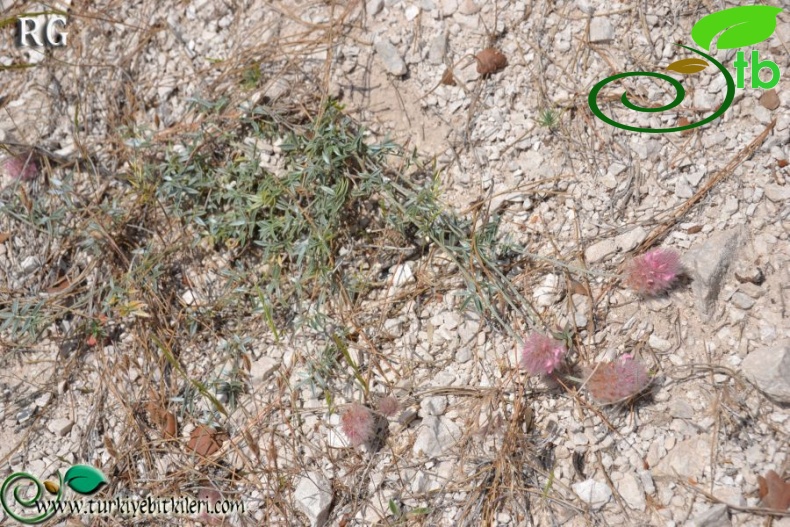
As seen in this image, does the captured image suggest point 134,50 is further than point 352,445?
Yes

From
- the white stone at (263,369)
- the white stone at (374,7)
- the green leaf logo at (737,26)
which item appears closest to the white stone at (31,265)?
the white stone at (263,369)

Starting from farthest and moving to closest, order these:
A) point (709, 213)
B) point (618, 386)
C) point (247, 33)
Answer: point (247, 33) → point (709, 213) → point (618, 386)

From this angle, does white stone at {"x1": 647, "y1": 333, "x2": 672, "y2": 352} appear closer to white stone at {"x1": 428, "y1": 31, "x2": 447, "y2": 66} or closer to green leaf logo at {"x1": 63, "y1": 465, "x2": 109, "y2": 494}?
white stone at {"x1": 428, "y1": 31, "x2": 447, "y2": 66}

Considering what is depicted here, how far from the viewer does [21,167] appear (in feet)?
10.3

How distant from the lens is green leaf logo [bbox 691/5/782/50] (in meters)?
2.55

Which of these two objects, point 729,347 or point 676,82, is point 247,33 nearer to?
point 676,82

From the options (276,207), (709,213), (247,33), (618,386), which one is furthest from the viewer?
(247,33)

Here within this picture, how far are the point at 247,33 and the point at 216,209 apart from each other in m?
0.98

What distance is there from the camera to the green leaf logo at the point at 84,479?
266 cm

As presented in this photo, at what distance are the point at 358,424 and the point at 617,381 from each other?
1.00m

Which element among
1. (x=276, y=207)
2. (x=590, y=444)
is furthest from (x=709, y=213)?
(x=276, y=207)

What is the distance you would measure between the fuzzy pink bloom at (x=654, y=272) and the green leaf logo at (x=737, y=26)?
3.21 ft

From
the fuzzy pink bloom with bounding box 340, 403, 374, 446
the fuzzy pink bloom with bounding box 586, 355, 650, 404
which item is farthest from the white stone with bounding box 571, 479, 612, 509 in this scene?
the fuzzy pink bloom with bounding box 340, 403, 374, 446

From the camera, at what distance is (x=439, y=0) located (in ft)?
9.67
